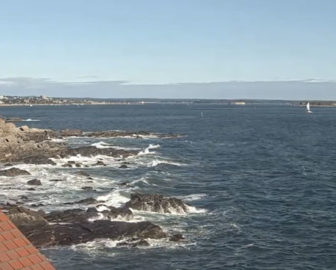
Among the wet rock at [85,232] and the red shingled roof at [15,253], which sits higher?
the red shingled roof at [15,253]

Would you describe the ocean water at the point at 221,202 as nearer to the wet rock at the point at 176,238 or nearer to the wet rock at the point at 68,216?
the wet rock at the point at 176,238

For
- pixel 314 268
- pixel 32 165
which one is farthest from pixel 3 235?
pixel 32 165

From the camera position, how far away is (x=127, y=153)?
266 feet

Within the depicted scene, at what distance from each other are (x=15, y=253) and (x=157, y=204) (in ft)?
109

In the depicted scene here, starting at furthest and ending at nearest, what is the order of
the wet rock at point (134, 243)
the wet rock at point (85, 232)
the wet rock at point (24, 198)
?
the wet rock at point (24, 198)
the wet rock at point (85, 232)
the wet rock at point (134, 243)

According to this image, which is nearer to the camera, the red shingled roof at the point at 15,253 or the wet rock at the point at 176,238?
the red shingled roof at the point at 15,253

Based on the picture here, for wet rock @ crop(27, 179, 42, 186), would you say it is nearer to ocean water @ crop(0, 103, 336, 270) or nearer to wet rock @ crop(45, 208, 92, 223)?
ocean water @ crop(0, 103, 336, 270)

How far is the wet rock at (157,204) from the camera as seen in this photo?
42156 mm

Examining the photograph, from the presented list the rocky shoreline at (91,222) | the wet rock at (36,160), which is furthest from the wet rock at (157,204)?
the wet rock at (36,160)

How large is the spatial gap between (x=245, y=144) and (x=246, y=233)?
66.3 metres

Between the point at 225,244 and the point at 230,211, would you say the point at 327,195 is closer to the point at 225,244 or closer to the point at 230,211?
the point at 230,211

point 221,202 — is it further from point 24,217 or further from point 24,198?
point 24,217

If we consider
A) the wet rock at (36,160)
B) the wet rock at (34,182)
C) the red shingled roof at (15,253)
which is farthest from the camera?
the wet rock at (36,160)

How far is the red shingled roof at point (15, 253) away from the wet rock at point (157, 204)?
3181cm
